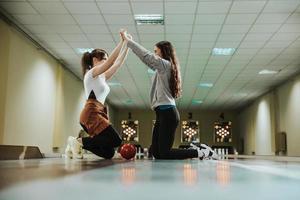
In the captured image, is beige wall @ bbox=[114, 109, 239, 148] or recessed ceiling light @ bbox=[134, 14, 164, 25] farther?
beige wall @ bbox=[114, 109, 239, 148]

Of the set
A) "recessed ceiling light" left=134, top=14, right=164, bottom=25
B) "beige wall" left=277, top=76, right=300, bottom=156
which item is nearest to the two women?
"recessed ceiling light" left=134, top=14, right=164, bottom=25

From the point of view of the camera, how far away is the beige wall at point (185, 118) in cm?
2430

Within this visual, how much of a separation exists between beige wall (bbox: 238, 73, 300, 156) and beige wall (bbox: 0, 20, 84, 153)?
7922 mm

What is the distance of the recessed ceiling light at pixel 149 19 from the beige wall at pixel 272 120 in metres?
6.82

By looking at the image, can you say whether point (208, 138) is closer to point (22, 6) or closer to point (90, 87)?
point (22, 6)

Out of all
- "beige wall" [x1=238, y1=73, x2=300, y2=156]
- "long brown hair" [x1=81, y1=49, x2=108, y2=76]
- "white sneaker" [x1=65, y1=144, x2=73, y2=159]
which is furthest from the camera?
"beige wall" [x1=238, y1=73, x2=300, y2=156]

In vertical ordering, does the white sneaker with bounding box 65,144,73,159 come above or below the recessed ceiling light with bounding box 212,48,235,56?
below

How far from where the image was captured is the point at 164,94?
4535 millimetres

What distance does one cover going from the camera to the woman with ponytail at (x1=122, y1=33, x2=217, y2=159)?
14.5 ft

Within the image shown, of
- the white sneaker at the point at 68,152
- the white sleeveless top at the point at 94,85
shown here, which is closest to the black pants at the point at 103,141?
the white sleeveless top at the point at 94,85

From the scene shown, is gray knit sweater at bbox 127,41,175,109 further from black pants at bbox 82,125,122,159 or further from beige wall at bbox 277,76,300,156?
beige wall at bbox 277,76,300,156

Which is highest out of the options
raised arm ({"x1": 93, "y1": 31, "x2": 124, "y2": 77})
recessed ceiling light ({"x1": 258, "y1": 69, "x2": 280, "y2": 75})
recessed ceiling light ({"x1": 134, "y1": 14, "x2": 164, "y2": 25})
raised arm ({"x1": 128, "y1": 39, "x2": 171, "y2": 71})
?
recessed ceiling light ({"x1": 134, "y1": 14, "x2": 164, "y2": 25})

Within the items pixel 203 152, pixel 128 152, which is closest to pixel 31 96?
pixel 128 152

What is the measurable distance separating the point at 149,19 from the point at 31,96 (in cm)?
373
